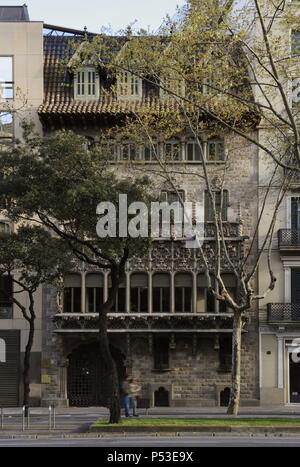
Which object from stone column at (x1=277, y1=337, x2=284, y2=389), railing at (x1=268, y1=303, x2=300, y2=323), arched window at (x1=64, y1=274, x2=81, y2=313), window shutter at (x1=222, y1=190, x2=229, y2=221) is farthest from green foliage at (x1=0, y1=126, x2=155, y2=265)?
stone column at (x1=277, y1=337, x2=284, y2=389)

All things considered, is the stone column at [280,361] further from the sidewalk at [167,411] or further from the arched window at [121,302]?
the arched window at [121,302]

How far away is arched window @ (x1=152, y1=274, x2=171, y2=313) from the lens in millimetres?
47906

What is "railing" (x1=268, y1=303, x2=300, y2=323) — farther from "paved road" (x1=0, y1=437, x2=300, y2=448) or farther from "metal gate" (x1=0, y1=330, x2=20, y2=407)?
"paved road" (x1=0, y1=437, x2=300, y2=448)

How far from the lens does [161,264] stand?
48000mm

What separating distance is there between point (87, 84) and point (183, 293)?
36.2 ft

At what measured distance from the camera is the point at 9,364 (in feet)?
157

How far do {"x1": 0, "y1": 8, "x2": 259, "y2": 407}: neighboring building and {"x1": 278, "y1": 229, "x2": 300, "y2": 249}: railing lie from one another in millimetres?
1465

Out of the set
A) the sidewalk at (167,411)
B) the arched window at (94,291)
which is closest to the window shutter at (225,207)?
the arched window at (94,291)

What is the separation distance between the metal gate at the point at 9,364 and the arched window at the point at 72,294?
8.61 ft

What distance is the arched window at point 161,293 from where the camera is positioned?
4791 centimetres

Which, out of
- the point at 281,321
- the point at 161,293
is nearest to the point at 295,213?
the point at 281,321

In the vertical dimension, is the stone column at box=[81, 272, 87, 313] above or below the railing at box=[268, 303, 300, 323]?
above

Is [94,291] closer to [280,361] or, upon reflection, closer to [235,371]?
[280,361]

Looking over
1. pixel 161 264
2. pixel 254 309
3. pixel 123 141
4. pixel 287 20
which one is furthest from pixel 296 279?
pixel 287 20
